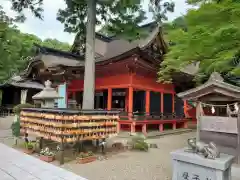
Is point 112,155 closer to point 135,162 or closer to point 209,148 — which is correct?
point 135,162

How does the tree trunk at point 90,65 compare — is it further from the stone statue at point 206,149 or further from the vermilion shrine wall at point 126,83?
the stone statue at point 206,149

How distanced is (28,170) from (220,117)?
6.33 metres

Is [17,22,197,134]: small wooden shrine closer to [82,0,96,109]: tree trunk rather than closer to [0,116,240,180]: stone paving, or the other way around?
[82,0,96,109]: tree trunk

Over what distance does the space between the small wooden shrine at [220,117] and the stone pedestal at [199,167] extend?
311cm

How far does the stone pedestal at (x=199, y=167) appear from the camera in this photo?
3869mm

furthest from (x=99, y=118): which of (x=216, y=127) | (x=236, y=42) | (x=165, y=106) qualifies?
(x=165, y=106)

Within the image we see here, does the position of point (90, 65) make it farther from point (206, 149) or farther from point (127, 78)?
point (206, 149)

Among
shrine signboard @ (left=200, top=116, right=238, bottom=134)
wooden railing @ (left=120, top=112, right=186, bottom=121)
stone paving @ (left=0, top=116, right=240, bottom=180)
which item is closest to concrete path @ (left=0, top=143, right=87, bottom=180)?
stone paving @ (left=0, top=116, right=240, bottom=180)

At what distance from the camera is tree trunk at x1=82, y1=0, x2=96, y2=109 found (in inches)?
361

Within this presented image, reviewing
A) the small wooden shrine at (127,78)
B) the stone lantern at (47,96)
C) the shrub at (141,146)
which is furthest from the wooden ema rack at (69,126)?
the small wooden shrine at (127,78)

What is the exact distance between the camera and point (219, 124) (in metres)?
7.19

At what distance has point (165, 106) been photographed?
16.1 m

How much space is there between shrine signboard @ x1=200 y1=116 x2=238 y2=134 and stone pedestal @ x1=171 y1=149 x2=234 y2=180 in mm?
3075

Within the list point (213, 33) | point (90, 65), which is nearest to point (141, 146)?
point (90, 65)
